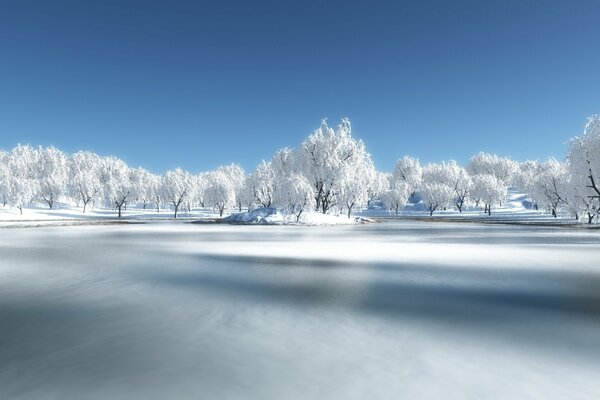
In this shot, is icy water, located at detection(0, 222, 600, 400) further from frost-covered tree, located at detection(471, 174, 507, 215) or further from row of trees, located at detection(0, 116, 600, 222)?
frost-covered tree, located at detection(471, 174, 507, 215)

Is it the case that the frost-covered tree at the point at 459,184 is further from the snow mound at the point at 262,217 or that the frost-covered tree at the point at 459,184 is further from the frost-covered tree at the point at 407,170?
the snow mound at the point at 262,217

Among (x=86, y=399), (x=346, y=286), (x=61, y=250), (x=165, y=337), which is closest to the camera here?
(x=86, y=399)

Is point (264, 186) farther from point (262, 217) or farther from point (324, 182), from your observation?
point (262, 217)

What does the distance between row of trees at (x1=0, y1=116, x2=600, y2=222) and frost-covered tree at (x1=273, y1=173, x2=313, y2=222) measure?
0.43ft

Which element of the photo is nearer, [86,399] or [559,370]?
[86,399]

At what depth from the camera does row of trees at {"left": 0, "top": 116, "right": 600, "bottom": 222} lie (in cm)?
4631

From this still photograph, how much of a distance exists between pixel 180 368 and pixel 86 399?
47.9 inches

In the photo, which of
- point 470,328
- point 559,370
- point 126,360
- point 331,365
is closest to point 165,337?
point 126,360

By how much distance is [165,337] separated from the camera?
715 cm

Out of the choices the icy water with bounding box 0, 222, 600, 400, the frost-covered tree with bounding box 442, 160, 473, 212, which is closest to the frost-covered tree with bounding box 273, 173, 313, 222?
the icy water with bounding box 0, 222, 600, 400

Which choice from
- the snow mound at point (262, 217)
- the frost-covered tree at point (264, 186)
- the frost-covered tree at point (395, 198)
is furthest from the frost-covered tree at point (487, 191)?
the snow mound at point (262, 217)

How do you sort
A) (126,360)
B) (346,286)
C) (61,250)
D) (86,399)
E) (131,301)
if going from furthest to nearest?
(61,250), (346,286), (131,301), (126,360), (86,399)

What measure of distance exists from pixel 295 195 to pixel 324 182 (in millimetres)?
6831

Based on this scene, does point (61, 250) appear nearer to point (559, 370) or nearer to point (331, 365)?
point (331, 365)
